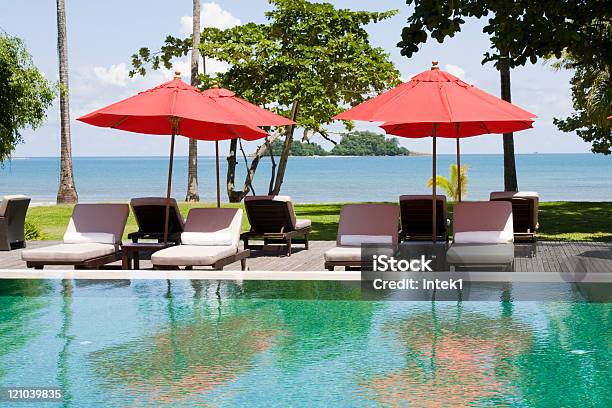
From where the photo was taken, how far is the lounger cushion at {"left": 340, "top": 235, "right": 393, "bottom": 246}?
1124 cm

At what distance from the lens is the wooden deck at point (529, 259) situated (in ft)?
39.2

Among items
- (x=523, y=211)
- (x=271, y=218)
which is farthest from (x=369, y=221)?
(x=523, y=211)

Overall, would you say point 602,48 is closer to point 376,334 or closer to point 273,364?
point 376,334

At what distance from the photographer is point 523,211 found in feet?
41.3

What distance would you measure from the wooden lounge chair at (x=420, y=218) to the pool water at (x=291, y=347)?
234 cm

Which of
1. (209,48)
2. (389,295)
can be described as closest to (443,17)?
(389,295)

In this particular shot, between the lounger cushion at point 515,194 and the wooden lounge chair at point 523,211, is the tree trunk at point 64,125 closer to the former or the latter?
the lounger cushion at point 515,194

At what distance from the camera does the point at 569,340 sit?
827 centimetres

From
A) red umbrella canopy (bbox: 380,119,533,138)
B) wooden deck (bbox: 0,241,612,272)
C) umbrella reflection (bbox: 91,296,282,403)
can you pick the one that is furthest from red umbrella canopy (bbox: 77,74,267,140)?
umbrella reflection (bbox: 91,296,282,403)

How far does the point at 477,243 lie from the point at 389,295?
1479 mm

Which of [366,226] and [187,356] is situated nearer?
[187,356]

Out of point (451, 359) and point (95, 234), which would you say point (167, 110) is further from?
point (451, 359)

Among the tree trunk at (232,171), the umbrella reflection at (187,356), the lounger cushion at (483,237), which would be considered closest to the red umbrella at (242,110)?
the lounger cushion at (483,237)

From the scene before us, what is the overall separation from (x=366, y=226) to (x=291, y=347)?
11.8 feet
